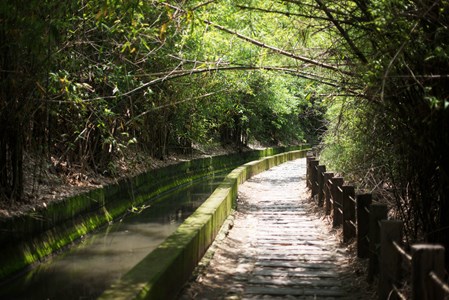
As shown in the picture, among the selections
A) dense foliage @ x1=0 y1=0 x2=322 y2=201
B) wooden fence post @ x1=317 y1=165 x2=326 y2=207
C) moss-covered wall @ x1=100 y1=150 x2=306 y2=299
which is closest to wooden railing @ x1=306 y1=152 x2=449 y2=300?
moss-covered wall @ x1=100 y1=150 x2=306 y2=299

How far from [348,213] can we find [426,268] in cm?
353

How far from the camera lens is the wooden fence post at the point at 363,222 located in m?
5.64

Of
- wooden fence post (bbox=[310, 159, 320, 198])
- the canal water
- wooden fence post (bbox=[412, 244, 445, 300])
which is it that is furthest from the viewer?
wooden fence post (bbox=[310, 159, 320, 198])

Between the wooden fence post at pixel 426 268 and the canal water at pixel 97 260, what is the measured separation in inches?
166

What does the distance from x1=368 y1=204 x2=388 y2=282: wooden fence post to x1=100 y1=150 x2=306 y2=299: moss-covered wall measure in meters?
1.79

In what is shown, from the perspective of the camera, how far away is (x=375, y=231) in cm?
505

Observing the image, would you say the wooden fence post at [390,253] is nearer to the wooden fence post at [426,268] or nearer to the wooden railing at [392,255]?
the wooden railing at [392,255]

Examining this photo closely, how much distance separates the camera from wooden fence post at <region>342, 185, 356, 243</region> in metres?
6.62

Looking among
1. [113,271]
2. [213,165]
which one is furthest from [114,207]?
[213,165]

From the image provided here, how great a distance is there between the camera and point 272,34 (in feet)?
26.7

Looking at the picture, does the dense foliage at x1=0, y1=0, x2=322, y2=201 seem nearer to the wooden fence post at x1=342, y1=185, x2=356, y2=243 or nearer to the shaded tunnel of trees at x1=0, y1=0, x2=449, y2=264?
the shaded tunnel of trees at x1=0, y1=0, x2=449, y2=264

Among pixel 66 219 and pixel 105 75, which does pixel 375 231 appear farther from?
pixel 105 75

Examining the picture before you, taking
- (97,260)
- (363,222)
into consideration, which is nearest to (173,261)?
(363,222)

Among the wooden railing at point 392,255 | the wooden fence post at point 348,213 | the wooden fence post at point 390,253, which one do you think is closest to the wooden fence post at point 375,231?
the wooden railing at point 392,255
